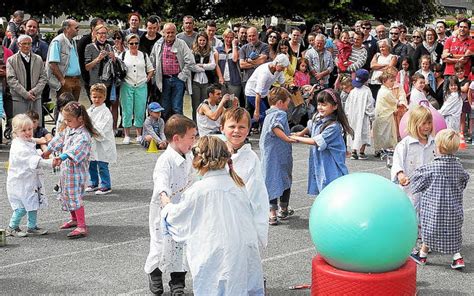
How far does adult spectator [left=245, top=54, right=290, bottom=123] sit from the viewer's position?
49.3 feet

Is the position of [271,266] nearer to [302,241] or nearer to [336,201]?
[302,241]

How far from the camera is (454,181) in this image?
25.1 feet

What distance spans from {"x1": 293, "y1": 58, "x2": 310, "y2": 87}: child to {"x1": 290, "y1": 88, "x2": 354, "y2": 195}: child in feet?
23.5

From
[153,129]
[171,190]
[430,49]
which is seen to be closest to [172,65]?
[153,129]

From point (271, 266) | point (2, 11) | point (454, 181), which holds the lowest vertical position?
point (271, 266)

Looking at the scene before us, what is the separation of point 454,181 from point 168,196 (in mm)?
2734

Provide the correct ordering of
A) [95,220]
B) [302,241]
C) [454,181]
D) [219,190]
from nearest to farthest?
[219,190]
[454,181]
[302,241]
[95,220]

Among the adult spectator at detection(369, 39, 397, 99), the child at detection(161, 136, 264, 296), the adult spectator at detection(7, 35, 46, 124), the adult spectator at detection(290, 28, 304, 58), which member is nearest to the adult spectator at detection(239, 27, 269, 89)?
the adult spectator at detection(290, 28, 304, 58)

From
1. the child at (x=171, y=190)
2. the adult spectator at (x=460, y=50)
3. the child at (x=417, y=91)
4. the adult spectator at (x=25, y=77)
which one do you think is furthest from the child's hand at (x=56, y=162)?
the adult spectator at (x=460, y=50)

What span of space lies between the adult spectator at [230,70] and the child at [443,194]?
28.9ft

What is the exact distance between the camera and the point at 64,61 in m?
14.8

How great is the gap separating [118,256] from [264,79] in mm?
7367

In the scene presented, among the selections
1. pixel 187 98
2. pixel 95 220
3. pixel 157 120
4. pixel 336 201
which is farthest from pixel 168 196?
pixel 187 98

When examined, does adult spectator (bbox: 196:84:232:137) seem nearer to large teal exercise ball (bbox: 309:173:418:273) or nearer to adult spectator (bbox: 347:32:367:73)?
adult spectator (bbox: 347:32:367:73)
